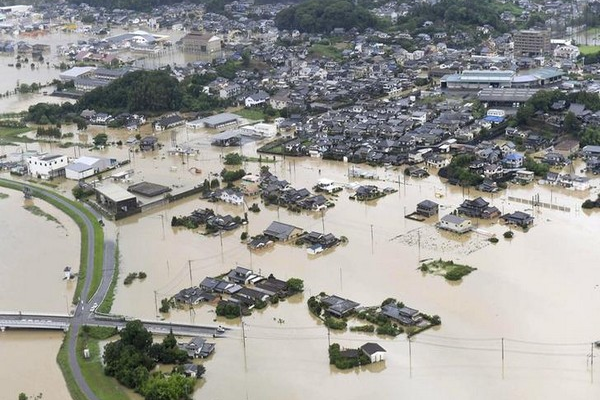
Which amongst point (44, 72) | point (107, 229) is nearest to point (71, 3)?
point (44, 72)

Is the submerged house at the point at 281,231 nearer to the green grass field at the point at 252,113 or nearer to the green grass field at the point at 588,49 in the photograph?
the green grass field at the point at 252,113

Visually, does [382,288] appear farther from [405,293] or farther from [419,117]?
[419,117]

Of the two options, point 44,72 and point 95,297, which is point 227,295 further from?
point 44,72

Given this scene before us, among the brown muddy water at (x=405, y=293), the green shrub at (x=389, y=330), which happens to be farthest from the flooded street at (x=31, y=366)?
the green shrub at (x=389, y=330)

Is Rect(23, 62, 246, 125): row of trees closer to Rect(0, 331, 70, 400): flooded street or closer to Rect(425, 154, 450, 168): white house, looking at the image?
Rect(425, 154, 450, 168): white house

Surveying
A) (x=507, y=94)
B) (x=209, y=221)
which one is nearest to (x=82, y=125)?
(x=209, y=221)
